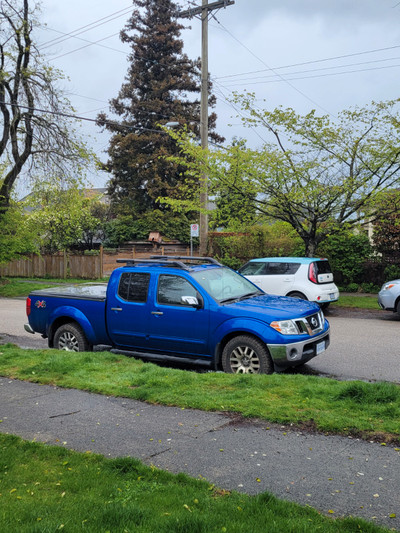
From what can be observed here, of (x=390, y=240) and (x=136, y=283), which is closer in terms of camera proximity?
(x=136, y=283)

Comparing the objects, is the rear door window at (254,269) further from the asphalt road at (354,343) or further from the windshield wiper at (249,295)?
the windshield wiper at (249,295)

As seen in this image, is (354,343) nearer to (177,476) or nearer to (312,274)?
(312,274)

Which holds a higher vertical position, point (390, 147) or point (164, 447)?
point (390, 147)

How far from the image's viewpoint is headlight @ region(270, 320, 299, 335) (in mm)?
6897

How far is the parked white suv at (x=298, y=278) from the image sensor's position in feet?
46.2

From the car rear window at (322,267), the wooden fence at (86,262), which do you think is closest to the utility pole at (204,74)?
the car rear window at (322,267)

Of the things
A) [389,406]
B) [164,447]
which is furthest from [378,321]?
[164,447]

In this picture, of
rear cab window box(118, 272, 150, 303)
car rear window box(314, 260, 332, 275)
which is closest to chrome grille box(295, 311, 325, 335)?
rear cab window box(118, 272, 150, 303)

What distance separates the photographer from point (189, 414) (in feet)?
17.5

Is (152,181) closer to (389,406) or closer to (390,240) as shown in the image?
(390,240)

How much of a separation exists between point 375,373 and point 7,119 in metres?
21.5

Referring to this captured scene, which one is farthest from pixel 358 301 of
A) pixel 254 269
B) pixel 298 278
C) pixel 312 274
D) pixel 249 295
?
pixel 249 295

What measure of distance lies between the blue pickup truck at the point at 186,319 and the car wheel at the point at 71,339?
17mm

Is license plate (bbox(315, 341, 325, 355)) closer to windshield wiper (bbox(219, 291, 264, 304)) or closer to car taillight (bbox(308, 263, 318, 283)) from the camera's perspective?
windshield wiper (bbox(219, 291, 264, 304))
